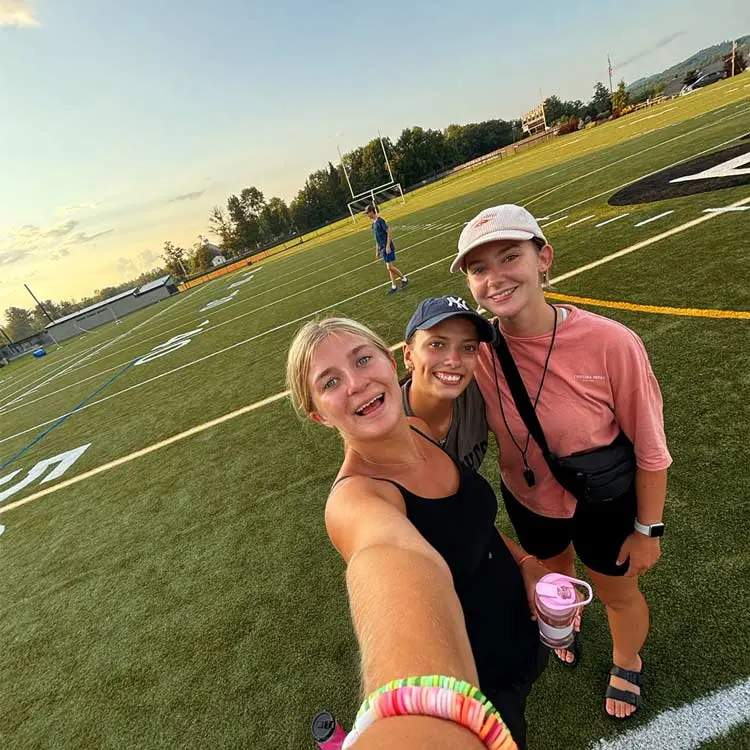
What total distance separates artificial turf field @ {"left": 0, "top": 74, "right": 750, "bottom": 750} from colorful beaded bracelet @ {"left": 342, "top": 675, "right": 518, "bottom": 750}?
1768 millimetres

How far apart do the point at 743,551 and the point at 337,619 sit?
2461 mm

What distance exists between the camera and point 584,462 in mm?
1649

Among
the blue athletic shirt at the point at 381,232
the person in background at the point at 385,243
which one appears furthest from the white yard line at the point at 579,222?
the blue athletic shirt at the point at 381,232

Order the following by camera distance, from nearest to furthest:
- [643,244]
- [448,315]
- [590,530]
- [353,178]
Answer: [448,315]
[590,530]
[643,244]
[353,178]

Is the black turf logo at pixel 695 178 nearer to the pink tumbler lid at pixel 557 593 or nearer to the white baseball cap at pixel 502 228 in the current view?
the white baseball cap at pixel 502 228

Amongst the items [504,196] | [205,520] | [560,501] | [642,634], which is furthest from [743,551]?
[504,196]

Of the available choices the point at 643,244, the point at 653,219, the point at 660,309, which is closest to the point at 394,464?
the point at 660,309

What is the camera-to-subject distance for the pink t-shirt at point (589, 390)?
1.56 meters

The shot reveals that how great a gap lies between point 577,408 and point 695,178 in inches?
415

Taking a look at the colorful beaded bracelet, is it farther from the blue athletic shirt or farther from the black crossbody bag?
the blue athletic shirt

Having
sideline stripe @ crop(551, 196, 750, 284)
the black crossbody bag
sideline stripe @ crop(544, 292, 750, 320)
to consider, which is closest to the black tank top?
the black crossbody bag

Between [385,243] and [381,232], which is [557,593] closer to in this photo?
[385,243]

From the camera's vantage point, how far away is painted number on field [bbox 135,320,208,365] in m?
14.3

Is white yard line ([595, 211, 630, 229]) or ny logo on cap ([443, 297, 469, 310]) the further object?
white yard line ([595, 211, 630, 229])
